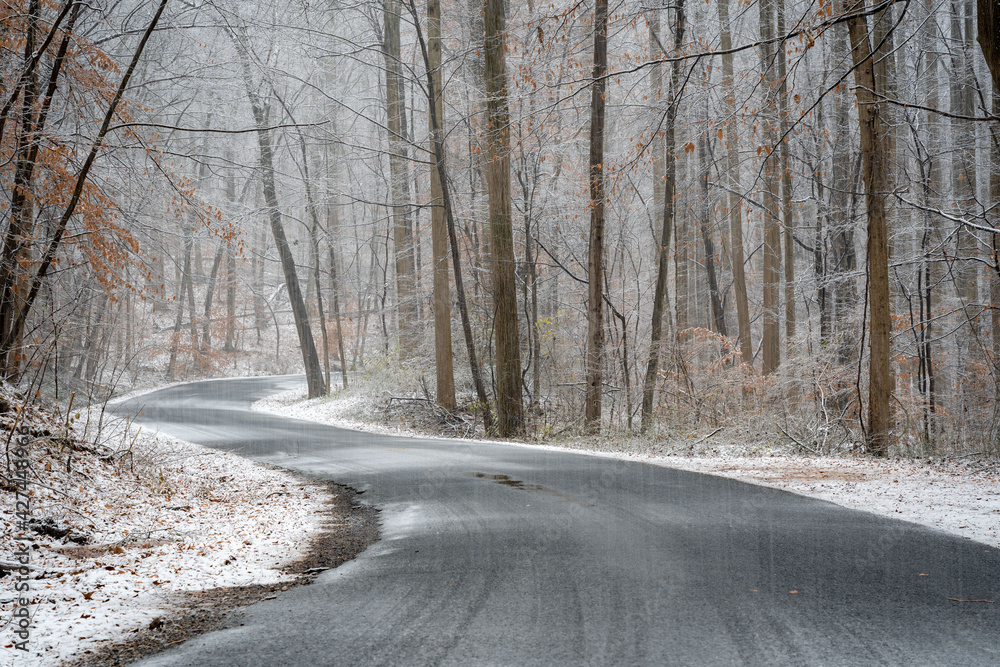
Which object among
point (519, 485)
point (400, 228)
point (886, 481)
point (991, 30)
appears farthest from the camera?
point (400, 228)

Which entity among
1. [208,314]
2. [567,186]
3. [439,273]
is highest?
[567,186]

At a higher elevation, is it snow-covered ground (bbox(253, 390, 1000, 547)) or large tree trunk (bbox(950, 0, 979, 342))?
large tree trunk (bbox(950, 0, 979, 342))

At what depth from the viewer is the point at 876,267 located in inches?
401

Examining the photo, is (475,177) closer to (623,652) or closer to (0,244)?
(0,244)

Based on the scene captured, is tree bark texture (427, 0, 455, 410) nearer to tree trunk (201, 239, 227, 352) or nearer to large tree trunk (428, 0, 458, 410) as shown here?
large tree trunk (428, 0, 458, 410)

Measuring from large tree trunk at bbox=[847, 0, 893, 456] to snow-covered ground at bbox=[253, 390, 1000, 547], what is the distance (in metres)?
0.96

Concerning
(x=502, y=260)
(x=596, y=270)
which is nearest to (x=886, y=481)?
(x=596, y=270)

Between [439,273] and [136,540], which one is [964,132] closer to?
[439,273]

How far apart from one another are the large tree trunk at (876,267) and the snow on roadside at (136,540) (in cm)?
763

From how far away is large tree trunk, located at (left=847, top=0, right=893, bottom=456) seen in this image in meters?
10.0

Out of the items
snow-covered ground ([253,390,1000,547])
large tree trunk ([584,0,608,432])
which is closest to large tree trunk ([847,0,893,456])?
snow-covered ground ([253,390,1000,547])

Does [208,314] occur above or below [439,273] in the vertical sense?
above

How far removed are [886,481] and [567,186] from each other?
14420 millimetres

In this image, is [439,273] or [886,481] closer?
[886,481]
